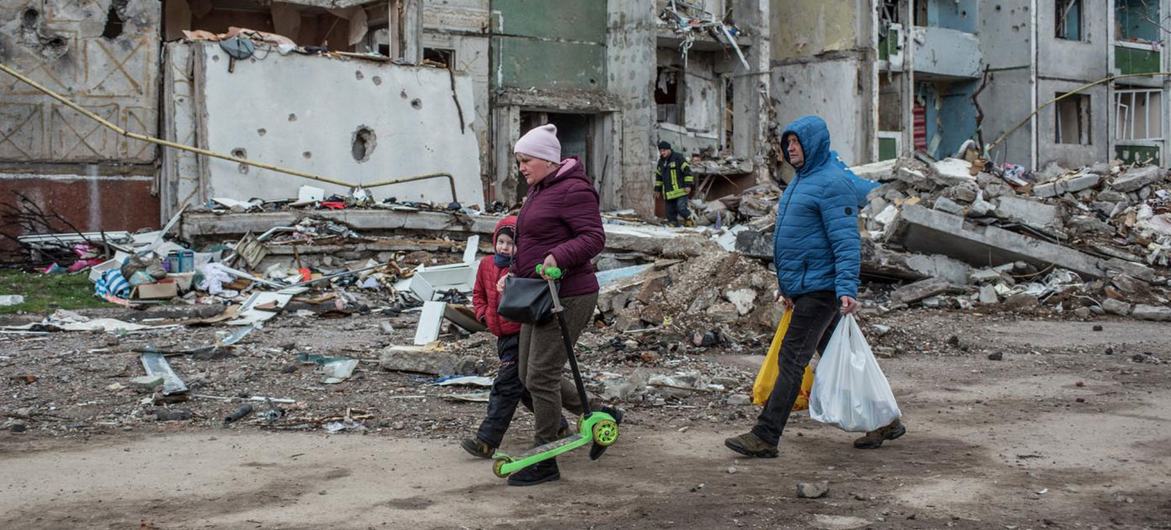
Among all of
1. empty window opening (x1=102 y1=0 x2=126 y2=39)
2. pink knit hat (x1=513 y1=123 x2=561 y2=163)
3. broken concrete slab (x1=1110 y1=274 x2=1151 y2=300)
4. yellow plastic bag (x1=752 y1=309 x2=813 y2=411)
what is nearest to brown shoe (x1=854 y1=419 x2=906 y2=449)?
yellow plastic bag (x1=752 y1=309 x2=813 y2=411)

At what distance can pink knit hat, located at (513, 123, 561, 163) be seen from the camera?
5.31 m

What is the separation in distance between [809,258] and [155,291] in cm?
877

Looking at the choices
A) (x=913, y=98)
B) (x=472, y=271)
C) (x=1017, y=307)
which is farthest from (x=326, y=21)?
(x=913, y=98)

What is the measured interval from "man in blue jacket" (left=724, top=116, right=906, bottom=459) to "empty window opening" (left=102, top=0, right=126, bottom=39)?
1299cm

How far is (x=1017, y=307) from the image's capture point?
12719 mm

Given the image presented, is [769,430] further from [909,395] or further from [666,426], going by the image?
[909,395]

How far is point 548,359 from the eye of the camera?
5.32 m

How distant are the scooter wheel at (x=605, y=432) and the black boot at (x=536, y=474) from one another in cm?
24

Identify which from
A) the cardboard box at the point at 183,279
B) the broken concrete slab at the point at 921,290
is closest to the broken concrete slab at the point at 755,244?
the broken concrete slab at the point at 921,290

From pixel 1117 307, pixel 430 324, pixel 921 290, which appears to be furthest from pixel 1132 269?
pixel 430 324

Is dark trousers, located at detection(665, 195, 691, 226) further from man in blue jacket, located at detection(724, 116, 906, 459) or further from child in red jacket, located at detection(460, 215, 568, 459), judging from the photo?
child in red jacket, located at detection(460, 215, 568, 459)

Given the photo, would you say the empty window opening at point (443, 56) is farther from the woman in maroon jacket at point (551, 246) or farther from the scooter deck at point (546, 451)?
the scooter deck at point (546, 451)

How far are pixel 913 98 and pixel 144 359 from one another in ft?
82.9

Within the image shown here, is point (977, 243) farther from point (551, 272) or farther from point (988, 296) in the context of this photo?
point (551, 272)
